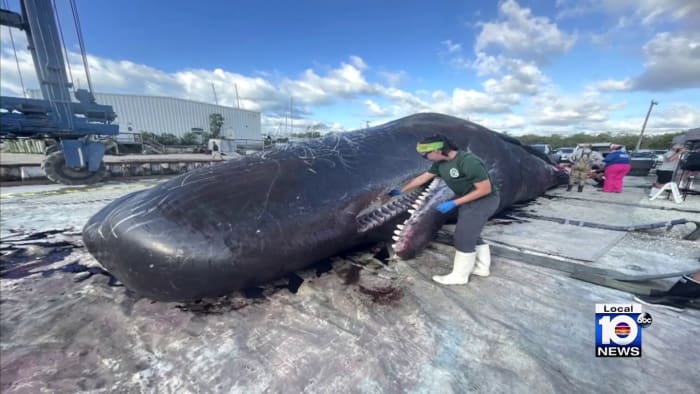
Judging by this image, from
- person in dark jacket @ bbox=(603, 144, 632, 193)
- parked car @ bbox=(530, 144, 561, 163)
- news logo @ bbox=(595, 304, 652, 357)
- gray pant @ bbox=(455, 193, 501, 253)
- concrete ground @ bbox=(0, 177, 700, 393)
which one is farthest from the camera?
parked car @ bbox=(530, 144, 561, 163)

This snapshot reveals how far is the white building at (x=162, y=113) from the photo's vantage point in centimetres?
5969

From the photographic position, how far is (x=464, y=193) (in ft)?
10.3

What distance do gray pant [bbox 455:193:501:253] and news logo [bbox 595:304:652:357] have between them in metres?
1.14

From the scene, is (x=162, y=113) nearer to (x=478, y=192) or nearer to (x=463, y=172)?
(x=463, y=172)

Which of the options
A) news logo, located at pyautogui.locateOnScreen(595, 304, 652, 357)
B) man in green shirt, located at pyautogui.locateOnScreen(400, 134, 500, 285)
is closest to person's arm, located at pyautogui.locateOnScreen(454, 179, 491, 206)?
man in green shirt, located at pyautogui.locateOnScreen(400, 134, 500, 285)

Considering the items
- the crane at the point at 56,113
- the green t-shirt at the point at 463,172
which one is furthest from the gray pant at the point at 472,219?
the crane at the point at 56,113

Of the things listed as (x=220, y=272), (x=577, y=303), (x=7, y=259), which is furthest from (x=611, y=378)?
(x=7, y=259)

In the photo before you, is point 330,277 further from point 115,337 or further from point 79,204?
point 79,204

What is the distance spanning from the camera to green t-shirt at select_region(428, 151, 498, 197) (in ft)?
9.85

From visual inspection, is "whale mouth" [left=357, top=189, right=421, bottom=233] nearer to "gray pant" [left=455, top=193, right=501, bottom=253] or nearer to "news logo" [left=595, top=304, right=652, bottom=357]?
"gray pant" [left=455, top=193, right=501, bottom=253]

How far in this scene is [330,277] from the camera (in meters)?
3.34

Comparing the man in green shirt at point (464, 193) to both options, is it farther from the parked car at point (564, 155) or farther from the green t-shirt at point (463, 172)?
the parked car at point (564, 155)

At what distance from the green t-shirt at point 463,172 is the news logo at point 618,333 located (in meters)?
1.41

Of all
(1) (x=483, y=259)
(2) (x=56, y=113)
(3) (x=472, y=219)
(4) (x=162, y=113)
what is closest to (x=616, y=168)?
(1) (x=483, y=259)
